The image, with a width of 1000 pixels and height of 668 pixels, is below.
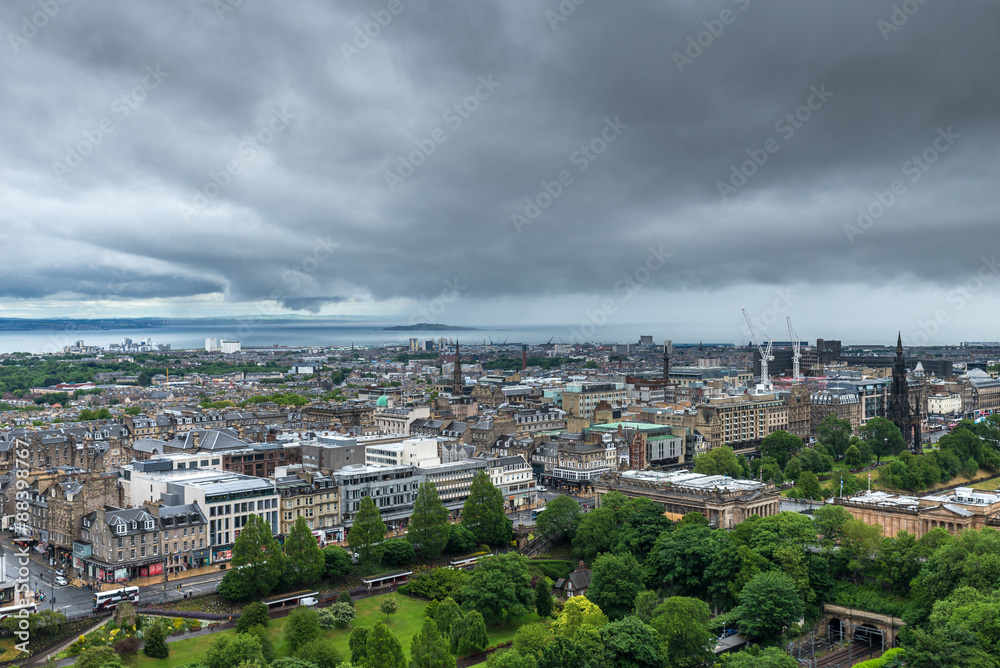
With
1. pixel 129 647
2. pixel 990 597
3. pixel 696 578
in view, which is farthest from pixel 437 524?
pixel 990 597

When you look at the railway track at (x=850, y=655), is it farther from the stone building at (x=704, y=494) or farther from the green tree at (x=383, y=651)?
the green tree at (x=383, y=651)

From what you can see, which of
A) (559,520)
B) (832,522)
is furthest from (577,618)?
(832,522)

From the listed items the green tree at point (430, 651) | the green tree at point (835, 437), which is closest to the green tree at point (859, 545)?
the green tree at point (430, 651)

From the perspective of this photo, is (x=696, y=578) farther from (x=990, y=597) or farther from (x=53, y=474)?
(x=53, y=474)

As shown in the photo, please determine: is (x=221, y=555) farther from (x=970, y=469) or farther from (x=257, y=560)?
(x=970, y=469)

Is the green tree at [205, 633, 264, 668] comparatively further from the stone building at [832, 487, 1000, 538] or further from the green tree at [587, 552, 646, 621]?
the stone building at [832, 487, 1000, 538]

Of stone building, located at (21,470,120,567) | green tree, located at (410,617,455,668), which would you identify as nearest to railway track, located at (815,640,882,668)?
green tree, located at (410,617,455,668)
